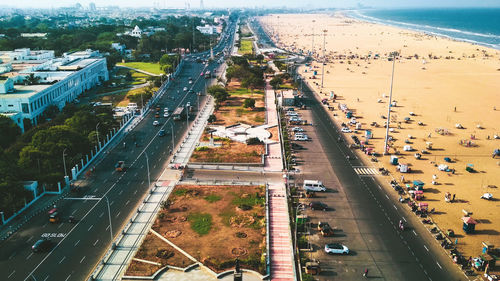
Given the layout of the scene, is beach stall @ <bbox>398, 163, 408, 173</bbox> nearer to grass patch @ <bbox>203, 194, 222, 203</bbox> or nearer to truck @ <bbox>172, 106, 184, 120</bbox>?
grass patch @ <bbox>203, 194, 222, 203</bbox>

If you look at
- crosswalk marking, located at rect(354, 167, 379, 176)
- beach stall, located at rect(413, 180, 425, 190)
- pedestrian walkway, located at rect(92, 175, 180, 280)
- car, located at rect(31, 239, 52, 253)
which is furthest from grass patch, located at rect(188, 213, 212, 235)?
beach stall, located at rect(413, 180, 425, 190)

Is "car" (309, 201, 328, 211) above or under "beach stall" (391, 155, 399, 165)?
under

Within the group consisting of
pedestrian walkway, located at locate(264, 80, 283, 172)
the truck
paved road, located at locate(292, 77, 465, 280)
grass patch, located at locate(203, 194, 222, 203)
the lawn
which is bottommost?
paved road, located at locate(292, 77, 465, 280)

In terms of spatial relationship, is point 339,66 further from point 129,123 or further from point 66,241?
point 66,241

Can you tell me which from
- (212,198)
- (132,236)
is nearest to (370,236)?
(212,198)

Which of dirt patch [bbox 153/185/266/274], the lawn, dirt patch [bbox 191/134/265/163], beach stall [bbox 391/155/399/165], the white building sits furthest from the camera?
the lawn

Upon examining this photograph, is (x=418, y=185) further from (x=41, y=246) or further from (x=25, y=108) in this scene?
(x=25, y=108)

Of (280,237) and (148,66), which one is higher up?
(148,66)

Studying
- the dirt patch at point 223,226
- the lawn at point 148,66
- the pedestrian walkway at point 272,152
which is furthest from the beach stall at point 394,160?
the lawn at point 148,66
